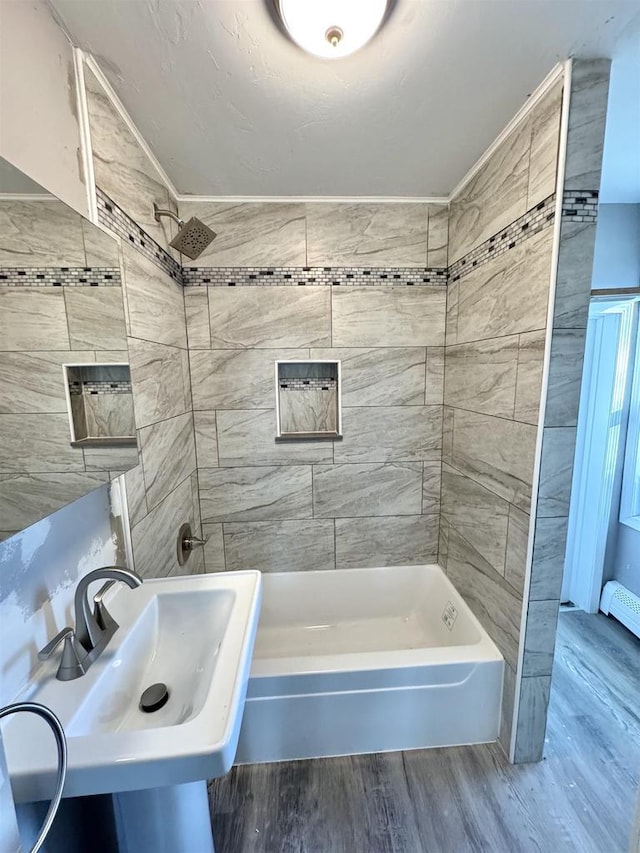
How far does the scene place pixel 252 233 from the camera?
1.84m

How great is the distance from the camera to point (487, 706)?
148 cm

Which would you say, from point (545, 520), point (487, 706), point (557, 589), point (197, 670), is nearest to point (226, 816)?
point (197, 670)

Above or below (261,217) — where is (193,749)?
below

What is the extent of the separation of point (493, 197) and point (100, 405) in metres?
1.71

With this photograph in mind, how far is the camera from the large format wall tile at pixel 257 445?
1978 mm

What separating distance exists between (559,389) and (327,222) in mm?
1412

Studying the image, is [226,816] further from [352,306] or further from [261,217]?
[261,217]

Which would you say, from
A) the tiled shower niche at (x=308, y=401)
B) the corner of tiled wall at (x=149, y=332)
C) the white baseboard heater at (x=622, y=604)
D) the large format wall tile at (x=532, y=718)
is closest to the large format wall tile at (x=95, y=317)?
the corner of tiled wall at (x=149, y=332)

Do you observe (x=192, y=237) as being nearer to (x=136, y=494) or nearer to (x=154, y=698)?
(x=136, y=494)

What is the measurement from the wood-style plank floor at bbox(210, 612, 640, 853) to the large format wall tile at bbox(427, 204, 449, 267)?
2.33 meters

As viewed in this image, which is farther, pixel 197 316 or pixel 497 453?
pixel 197 316

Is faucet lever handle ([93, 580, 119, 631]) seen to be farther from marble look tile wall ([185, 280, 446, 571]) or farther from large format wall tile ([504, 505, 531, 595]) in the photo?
large format wall tile ([504, 505, 531, 595])

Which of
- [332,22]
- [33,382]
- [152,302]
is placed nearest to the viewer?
[33,382]

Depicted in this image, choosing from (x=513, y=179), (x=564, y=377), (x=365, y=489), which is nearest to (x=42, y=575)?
(x=365, y=489)
